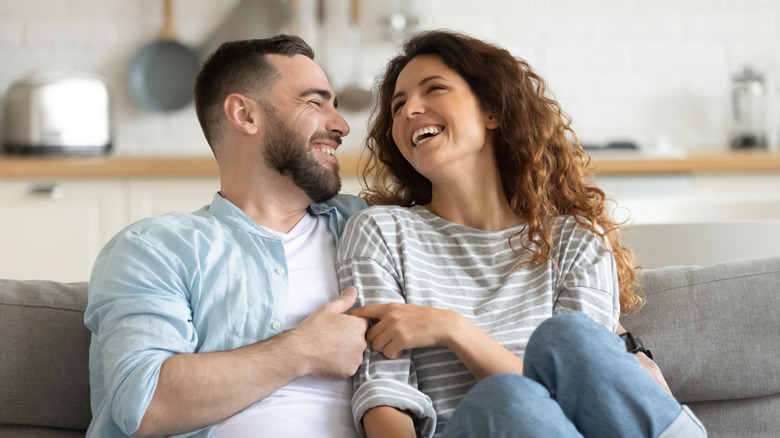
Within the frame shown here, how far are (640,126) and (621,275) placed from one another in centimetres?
272

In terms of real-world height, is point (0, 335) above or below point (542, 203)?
below

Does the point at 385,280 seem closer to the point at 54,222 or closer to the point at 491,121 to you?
the point at 491,121

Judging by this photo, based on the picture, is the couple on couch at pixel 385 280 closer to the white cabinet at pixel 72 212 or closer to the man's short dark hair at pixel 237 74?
the man's short dark hair at pixel 237 74

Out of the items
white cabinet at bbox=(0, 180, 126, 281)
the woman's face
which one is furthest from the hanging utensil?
the woman's face

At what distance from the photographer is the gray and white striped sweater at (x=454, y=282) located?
1.55 meters

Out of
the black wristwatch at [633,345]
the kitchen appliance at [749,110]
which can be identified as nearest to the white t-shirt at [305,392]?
the black wristwatch at [633,345]

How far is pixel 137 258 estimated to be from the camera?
1521 mm

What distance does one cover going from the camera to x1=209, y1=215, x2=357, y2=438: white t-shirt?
4.79 feet

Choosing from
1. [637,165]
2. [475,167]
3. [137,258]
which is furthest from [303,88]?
[637,165]

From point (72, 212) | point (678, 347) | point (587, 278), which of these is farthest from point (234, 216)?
point (72, 212)

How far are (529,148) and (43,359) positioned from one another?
104 cm

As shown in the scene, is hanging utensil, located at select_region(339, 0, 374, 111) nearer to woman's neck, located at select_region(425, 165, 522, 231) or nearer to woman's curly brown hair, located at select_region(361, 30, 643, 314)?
woman's curly brown hair, located at select_region(361, 30, 643, 314)

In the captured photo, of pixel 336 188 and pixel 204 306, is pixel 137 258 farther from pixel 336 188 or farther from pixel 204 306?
pixel 336 188

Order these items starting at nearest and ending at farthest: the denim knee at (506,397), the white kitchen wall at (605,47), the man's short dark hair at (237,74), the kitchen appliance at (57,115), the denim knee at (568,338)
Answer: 1. the denim knee at (506,397)
2. the denim knee at (568,338)
3. the man's short dark hair at (237,74)
4. the kitchen appliance at (57,115)
5. the white kitchen wall at (605,47)
